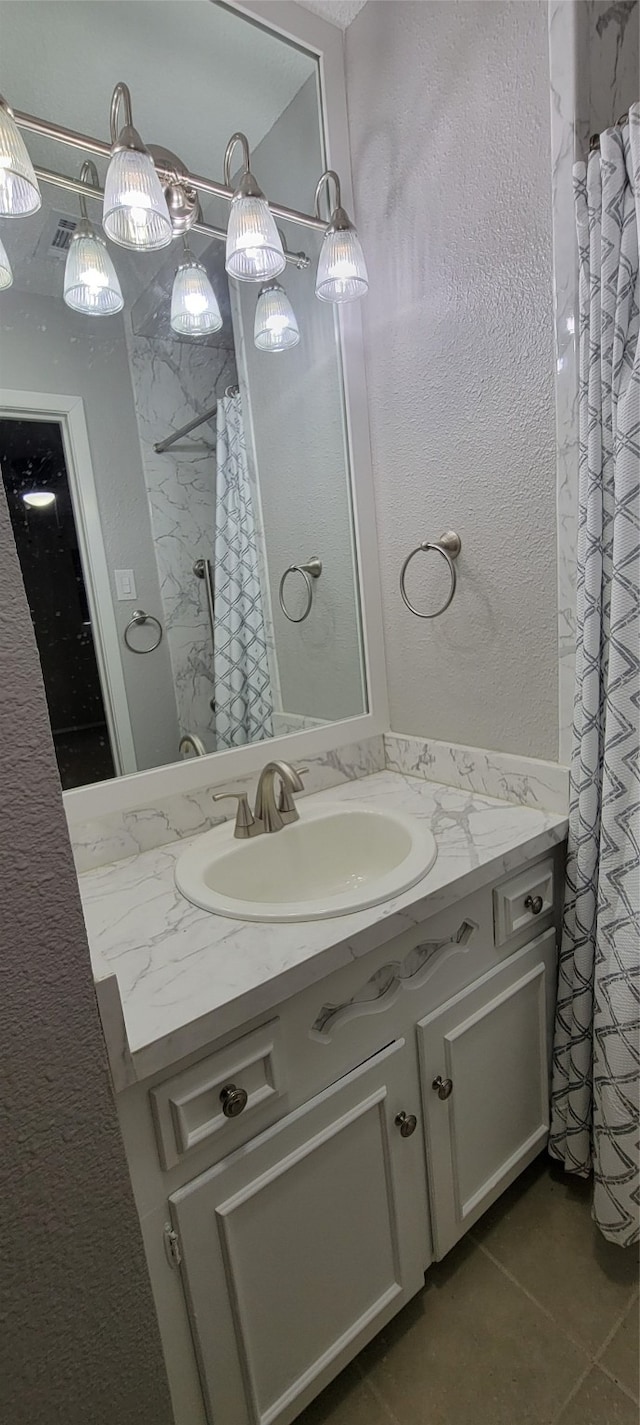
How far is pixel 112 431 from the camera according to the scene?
44.1 inches

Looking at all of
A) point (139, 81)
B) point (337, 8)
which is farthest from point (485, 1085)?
point (337, 8)

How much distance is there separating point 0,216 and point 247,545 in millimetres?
665

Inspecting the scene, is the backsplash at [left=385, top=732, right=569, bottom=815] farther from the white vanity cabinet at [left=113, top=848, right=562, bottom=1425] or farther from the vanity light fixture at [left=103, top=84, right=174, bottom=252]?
the vanity light fixture at [left=103, top=84, right=174, bottom=252]

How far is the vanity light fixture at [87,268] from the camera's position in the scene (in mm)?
1051

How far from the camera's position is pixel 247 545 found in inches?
53.2

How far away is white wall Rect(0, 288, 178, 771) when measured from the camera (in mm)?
1028

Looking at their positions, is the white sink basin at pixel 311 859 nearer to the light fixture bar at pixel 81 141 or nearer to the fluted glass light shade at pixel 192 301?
the fluted glass light shade at pixel 192 301

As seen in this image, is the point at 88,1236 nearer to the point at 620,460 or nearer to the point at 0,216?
the point at 620,460

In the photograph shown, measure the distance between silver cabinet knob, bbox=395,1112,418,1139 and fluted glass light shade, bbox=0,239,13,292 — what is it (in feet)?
4.83

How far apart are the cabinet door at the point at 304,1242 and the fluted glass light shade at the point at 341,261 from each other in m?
1.45

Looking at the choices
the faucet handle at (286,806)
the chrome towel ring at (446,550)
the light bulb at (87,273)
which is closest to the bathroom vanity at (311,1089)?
the faucet handle at (286,806)

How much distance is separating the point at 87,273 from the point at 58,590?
546 mm

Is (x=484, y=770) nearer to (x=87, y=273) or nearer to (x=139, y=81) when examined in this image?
(x=87, y=273)

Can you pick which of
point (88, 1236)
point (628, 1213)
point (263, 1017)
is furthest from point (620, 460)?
point (628, 1213)
